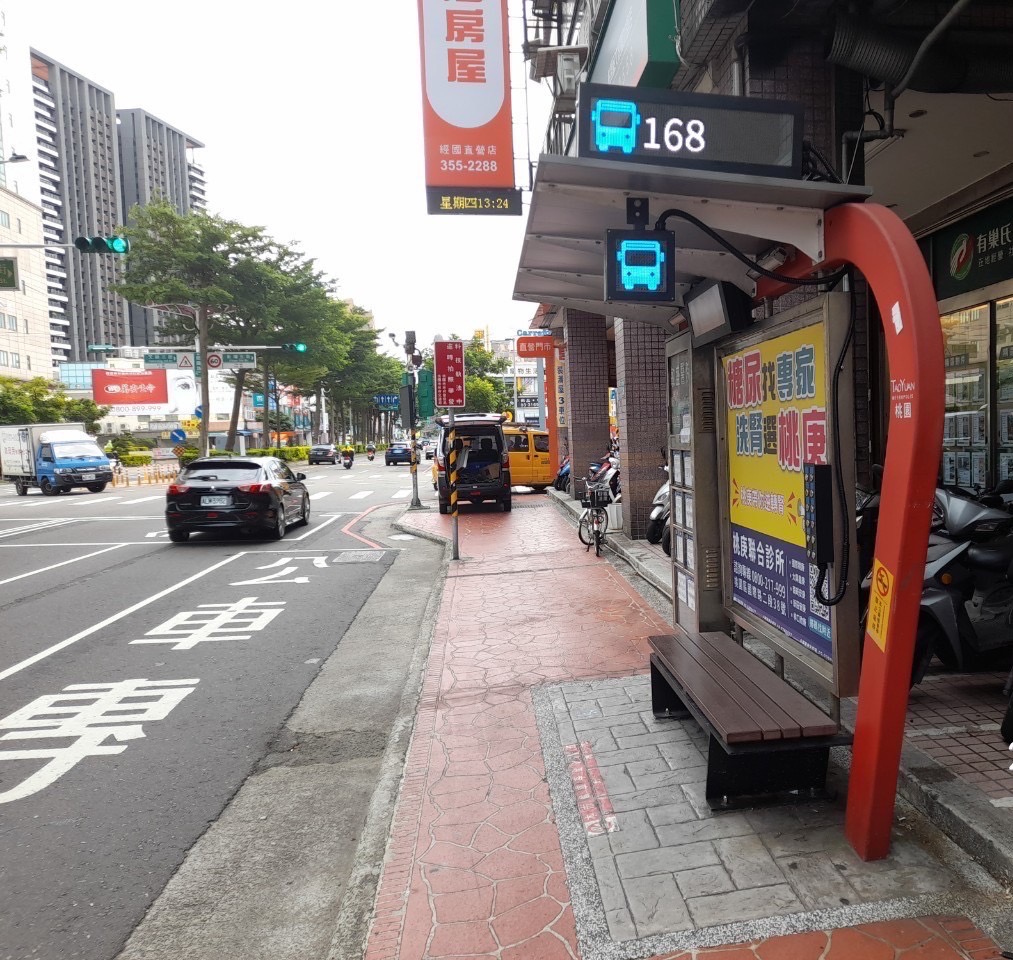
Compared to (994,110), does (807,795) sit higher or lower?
lower

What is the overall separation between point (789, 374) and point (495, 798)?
2.57m

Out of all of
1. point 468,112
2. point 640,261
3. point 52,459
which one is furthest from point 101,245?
point 52,459

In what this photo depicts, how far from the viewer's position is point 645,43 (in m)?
6.33

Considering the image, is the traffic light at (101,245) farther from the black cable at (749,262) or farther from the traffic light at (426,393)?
the black cable at (749,262)

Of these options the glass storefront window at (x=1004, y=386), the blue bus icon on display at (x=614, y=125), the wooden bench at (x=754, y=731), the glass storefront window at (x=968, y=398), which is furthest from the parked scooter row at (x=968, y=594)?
the glass storefront window at (x=968, y=398)

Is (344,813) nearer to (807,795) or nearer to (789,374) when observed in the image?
(807,795)

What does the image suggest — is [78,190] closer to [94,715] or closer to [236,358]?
[236,358]

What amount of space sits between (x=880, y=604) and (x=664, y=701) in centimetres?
203

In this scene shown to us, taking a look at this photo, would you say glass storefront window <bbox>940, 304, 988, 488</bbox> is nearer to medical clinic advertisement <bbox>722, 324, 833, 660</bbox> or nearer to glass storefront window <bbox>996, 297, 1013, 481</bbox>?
glass storefront window <bbox>996, 297, 1013, 481</bbox>

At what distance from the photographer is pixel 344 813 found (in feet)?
12.6

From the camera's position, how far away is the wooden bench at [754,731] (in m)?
3.15

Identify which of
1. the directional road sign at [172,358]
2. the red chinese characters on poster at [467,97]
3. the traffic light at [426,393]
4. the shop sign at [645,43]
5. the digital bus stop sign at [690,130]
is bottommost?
the digital bus stop sign at [690,130]

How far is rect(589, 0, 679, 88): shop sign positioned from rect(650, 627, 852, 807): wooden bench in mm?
4368

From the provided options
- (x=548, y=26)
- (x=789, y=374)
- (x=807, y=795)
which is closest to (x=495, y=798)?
(x=807, y=795)
